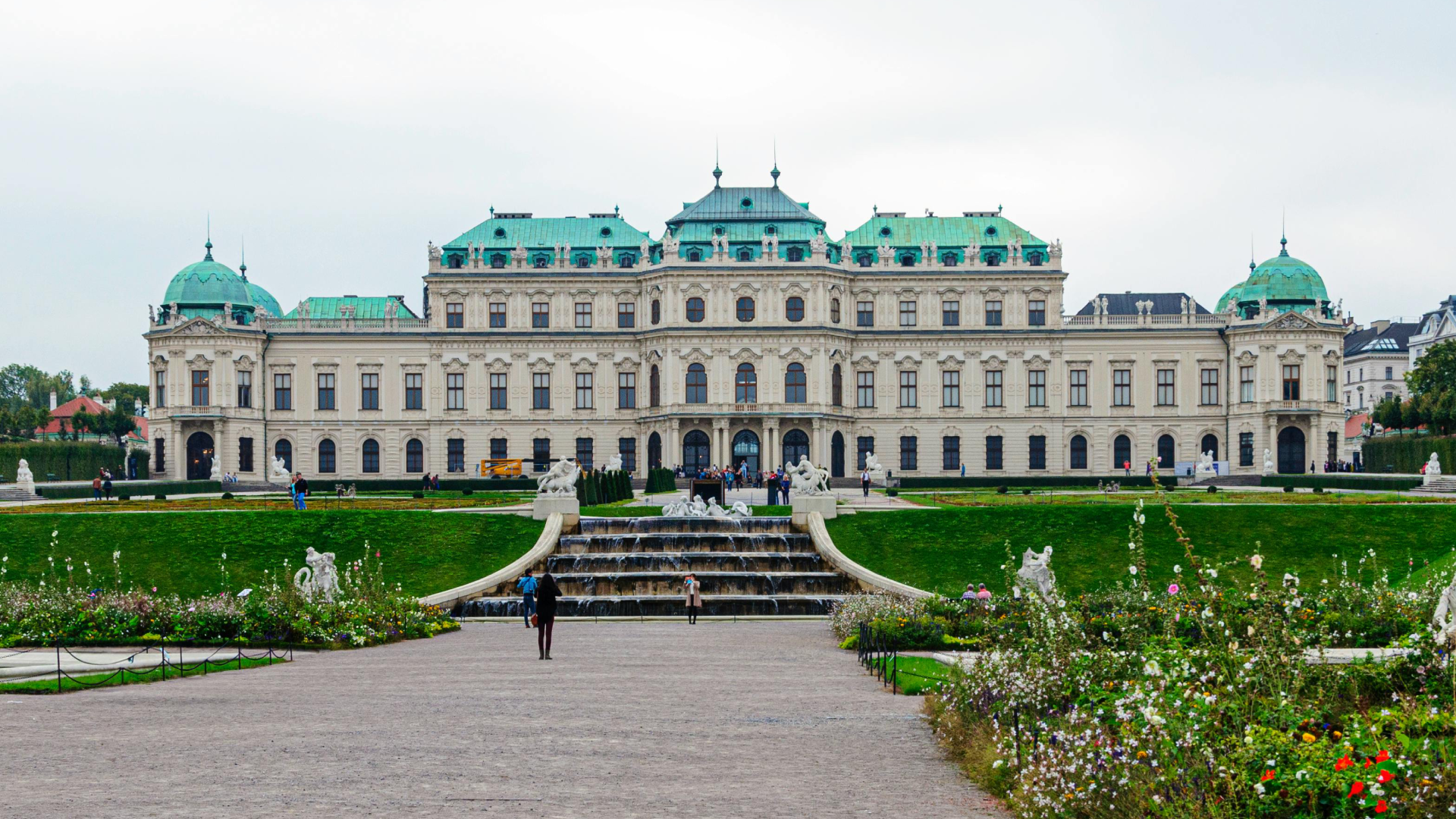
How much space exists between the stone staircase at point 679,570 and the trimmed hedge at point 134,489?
25.0 m

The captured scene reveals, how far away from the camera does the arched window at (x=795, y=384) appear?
76750mm

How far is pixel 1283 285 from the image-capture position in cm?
7838

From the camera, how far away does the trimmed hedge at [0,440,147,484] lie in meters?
73.1

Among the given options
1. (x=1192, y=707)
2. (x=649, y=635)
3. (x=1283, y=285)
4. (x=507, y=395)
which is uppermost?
(x=1283, y=285)

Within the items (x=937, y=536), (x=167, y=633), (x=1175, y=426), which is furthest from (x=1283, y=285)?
(x=167, y=633)

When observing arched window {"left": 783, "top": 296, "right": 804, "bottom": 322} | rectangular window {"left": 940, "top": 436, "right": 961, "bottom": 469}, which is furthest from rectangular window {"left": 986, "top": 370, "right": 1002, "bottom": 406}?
arched window {"left": 783, "top": 296, "right": 804, "bottom": 322}

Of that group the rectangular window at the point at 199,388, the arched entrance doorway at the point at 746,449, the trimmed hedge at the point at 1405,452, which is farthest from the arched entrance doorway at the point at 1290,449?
the rectangular window at the point at 199,388

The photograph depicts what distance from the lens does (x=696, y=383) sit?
3036 inches

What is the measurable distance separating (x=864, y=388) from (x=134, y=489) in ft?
130

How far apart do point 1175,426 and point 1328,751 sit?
72767 mm

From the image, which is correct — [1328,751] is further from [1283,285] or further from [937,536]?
[1283,285]

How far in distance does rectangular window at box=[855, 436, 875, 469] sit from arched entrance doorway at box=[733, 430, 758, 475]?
628 cm

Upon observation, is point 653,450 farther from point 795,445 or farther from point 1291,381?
point 1291,381

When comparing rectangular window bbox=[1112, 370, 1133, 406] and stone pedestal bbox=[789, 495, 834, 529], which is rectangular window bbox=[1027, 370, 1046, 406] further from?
stone pedestal bbox=[789, 495, 834, 529]
